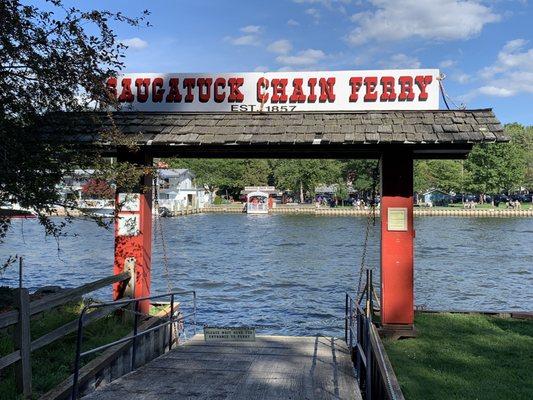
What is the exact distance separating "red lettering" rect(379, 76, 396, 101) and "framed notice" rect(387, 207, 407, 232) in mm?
1856

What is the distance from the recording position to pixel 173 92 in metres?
9.44

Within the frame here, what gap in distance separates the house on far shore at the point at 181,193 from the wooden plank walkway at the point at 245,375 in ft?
233

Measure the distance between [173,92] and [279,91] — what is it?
1.86m

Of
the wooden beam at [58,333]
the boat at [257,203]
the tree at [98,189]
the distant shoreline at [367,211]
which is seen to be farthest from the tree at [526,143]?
the wooden beam at [58,333]

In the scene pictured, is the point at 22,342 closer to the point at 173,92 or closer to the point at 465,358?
the point at 173,92

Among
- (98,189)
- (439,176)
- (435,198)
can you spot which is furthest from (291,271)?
(435,198)

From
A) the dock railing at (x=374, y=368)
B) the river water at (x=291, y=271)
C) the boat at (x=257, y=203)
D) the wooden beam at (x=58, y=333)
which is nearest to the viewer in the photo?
the dock railing at (x=374, y=368)

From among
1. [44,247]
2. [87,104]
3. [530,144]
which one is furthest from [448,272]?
[530,144]

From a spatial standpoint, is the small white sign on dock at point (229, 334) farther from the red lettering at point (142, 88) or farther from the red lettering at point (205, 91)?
the red lettering at point (142, 88)

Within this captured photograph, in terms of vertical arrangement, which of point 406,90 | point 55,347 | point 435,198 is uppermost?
point 406,90

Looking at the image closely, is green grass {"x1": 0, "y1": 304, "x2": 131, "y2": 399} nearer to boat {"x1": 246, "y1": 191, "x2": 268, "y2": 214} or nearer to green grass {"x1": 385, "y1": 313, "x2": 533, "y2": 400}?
green grass {"x1": 385, "y1": 313, "x2": 533, "y2": 400}

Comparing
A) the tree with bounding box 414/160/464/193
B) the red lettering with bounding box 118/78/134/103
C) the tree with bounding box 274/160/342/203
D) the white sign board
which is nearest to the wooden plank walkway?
the white sign board

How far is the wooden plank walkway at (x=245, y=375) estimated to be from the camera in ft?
18.6

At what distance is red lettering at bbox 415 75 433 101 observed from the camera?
8.82m
